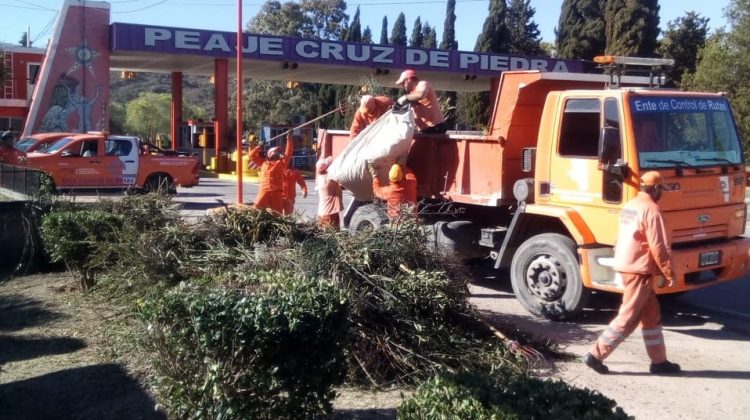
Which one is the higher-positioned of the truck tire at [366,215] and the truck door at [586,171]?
the truck door at [586,171]

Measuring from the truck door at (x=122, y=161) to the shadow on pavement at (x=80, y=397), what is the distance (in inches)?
540

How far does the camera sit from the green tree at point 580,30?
4506cm

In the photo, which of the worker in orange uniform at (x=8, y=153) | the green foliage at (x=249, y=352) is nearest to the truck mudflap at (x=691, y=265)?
the green foliage at (x=249, y=352)

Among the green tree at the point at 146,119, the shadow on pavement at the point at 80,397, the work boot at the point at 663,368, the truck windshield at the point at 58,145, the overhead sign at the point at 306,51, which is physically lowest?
the shadow on pavement at the point at 80,397

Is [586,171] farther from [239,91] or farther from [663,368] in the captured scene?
[239,91]

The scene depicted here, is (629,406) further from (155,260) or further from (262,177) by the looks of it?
(262,177)

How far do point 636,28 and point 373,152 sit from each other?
1391 inches

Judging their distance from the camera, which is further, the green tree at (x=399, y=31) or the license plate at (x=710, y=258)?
the green tree at (x=399, y=31)

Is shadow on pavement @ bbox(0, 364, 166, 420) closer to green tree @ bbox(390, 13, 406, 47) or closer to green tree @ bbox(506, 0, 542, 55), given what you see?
green tree @ bbox(506, 0, 542, 55)

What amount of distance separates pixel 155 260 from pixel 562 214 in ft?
12.9

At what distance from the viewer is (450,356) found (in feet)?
20.1

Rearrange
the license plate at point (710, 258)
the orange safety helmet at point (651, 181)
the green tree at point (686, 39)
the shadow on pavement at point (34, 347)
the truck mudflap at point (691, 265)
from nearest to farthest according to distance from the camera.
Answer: the orange safety helmet at point (651, 181)
the shadow on pavement at point (34, 347)
the truck mudflap at point (691, 265)
the license plate at point (710, 258)
the green tree at point (686, 39)

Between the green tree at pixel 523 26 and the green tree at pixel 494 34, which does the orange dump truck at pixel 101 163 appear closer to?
the green tree at pixel 494 34

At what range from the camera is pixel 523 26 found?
2159 inches
